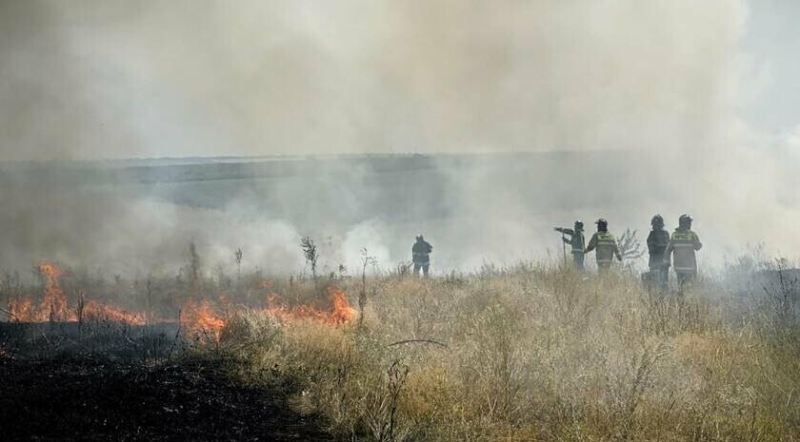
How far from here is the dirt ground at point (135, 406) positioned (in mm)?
4531

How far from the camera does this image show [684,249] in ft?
39.4

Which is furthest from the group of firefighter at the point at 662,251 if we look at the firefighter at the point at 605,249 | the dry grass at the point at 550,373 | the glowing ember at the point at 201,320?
the glowing ember at the point at 201,320

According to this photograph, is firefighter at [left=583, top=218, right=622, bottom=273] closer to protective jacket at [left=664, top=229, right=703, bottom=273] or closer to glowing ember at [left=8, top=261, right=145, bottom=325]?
protective jacket at [left=664, top=229, right=703, bottom=273]

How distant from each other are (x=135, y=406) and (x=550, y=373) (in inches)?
130

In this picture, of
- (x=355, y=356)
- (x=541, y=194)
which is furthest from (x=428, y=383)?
(x=541, y=194)

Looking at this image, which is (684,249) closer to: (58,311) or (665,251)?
(665,251)

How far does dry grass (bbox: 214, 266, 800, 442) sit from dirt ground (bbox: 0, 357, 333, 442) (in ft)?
1.22

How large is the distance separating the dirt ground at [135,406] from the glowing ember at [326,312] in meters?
2.60

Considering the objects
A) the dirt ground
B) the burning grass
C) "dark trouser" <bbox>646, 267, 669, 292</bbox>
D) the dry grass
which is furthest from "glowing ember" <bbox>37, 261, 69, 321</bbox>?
"dark trouser" <bbox>646, 267, 669, 292</bbox>

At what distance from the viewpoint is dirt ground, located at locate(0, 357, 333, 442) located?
14.9ft

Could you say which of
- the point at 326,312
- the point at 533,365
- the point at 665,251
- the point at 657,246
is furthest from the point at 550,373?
the point at 657,246

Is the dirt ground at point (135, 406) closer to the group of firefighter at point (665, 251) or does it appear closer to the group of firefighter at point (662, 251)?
the group of firefighter at point (662, 251)

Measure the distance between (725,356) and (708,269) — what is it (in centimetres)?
1002

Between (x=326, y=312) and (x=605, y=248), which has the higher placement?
(x=605, y=248)
